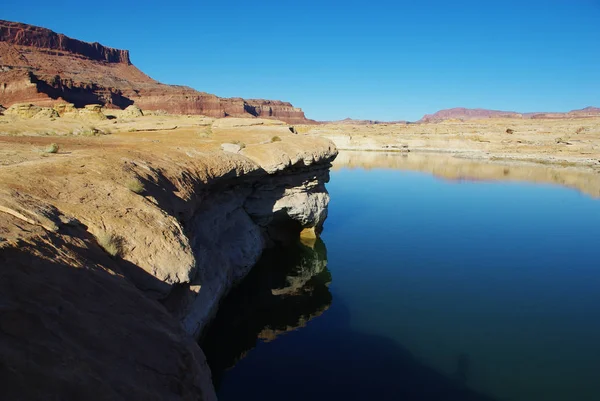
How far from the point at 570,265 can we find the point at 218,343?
12.2 meters

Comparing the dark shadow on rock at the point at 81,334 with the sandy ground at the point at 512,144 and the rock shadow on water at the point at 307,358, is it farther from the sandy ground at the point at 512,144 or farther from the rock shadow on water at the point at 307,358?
the sandy ground at the point at 512,144

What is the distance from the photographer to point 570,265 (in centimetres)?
1315

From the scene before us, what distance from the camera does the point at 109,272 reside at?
14.2ft

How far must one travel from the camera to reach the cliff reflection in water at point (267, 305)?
28.2 feet

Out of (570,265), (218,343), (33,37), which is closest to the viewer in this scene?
(218,343)

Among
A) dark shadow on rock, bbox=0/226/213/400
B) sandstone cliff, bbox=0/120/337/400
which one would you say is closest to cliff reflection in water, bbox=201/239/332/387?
sandstone cliff, bbox=0/120/337/400

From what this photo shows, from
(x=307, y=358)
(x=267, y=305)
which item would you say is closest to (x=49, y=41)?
(x=267, y=305)

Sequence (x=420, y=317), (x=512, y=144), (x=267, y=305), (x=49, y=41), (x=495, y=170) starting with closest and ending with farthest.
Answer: (x=420, y=317), (x=267, y=305), (x=495, y=170), (x=512, y=144), (x=49, y=41)

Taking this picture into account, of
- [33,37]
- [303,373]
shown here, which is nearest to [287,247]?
[303,373]

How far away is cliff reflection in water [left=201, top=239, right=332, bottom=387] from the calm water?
4 centimetres

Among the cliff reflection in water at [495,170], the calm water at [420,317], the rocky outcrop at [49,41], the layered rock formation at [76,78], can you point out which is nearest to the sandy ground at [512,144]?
the cliff reflection in water at [495,170]

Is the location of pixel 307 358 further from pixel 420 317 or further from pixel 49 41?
pixel 49 41

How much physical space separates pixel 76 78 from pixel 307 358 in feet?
256

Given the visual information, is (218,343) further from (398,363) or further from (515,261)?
(515,261)
